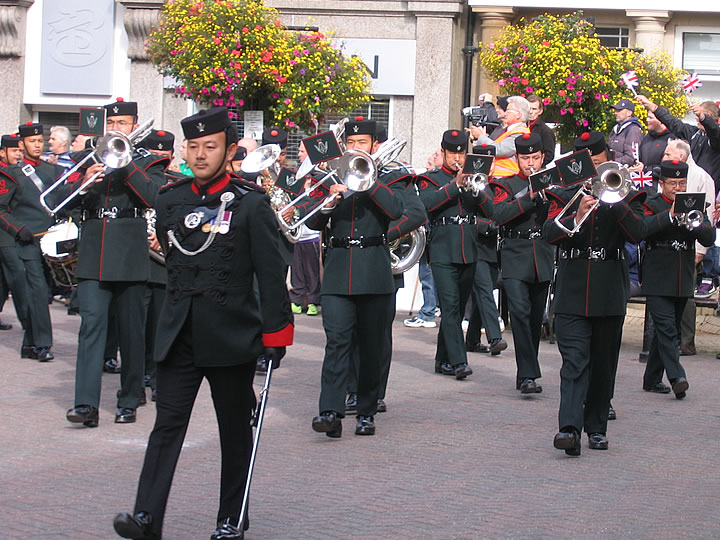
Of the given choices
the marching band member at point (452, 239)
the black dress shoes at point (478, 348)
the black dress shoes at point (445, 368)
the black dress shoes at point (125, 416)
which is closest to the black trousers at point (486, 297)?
the black dress shoes at point (478, 348)

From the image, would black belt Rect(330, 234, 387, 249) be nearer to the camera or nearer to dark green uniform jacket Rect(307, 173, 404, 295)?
dark green uniform jacket Rect(307, 173, 404, 295)

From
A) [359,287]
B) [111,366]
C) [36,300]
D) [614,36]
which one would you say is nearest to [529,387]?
[359,287]

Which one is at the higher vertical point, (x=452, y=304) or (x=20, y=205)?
(x=20, y=205)

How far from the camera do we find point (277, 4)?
22.9 m

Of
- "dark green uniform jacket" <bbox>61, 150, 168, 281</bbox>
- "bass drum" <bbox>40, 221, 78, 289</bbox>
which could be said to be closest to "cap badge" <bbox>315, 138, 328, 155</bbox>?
"dark green uniform jacket" <bbox>61, 150, 168, 281</bbox>

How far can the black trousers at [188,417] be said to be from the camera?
5922 millimetres

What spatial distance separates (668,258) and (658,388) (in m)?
1.10

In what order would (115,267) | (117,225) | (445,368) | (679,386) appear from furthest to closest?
1. (445,368)
2. (679,386)
3. (117,225)
4. (115,267)

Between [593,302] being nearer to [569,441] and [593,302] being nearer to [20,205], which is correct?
[569,441]

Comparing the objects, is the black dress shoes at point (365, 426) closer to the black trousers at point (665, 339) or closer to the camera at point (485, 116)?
the black trousers at point (665, 339)

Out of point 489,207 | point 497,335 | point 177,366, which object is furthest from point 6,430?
point 497,335

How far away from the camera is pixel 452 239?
1150 cm

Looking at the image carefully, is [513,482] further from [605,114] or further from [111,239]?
[605,114]

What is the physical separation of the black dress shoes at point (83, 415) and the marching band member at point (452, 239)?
3.43 metres
